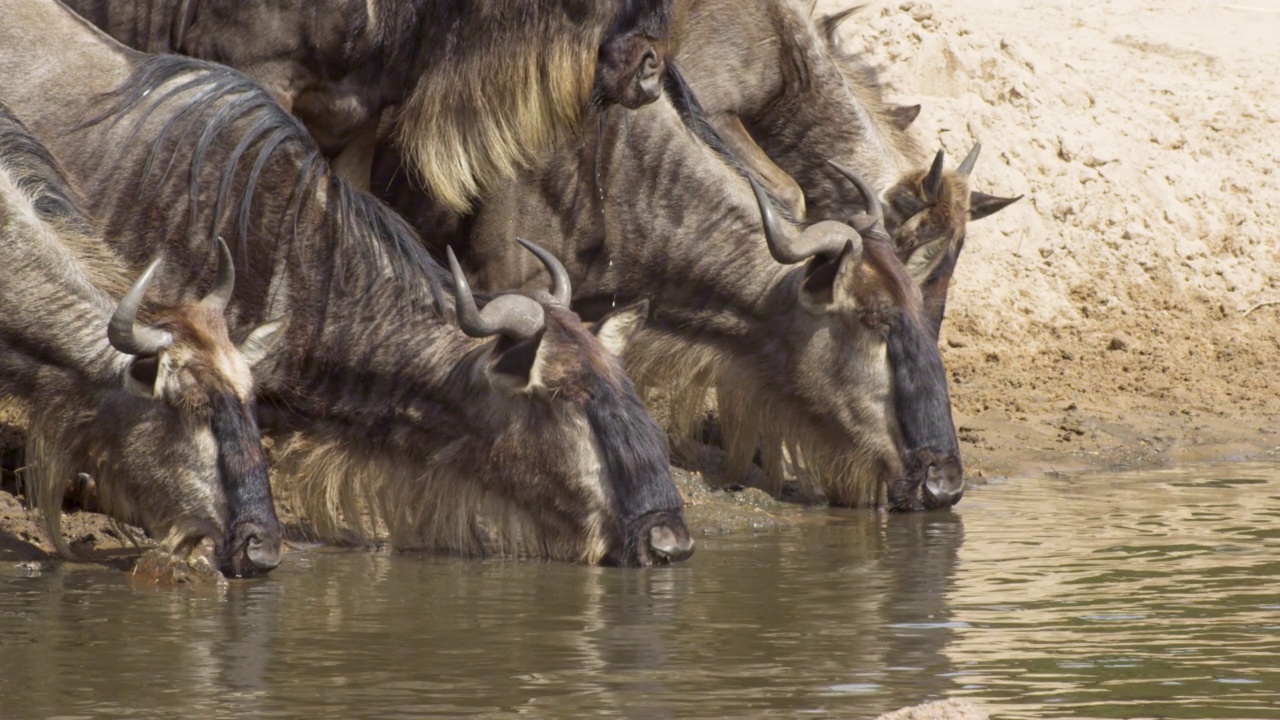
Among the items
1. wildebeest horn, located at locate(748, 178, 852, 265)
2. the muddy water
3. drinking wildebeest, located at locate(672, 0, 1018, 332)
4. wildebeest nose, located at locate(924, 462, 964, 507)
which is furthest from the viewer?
drinking wildebeest, located at locate(672, 0, 1018, 332)

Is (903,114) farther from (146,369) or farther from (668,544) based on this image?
(146,369)

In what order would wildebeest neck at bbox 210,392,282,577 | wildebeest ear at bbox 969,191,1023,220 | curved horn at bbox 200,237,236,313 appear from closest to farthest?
wildebeest neck at bbox 210,392,282,577 → curved horn at bbox 200,237,236,313 → wildebeest ear at bbox 969,191,1023,220

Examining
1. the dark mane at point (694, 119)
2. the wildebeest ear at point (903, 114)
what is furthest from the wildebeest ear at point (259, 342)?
the wildebeest ear at point (903, 114)

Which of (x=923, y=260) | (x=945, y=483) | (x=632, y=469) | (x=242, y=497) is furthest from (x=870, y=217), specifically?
(x=242, y=497)

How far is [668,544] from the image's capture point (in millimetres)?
8039

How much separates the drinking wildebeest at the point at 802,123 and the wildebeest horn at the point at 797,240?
955 mm

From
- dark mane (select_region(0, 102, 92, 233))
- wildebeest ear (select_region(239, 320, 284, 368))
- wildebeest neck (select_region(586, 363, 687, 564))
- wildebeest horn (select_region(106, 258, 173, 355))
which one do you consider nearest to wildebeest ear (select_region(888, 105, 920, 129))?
wildebeest neck (select_region(586, 363, 687, 564))

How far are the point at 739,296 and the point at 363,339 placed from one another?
7.35 feet

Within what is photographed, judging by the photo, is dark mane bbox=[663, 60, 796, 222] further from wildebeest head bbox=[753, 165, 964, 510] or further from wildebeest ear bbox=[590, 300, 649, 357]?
wildebeest ear bbox=[590, 300, 649, 357]

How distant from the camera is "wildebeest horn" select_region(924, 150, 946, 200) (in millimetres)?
10812

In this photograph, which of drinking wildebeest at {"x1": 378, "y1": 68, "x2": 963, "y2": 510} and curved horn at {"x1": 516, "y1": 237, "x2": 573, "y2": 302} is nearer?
curved horn at {"x1": 516, "y1": 237, "x2": 573, "y2": 302}

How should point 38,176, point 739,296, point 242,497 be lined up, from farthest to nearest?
1. point 739,296
2. point 38,176
3. point 242,497

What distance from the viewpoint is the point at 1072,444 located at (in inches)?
443

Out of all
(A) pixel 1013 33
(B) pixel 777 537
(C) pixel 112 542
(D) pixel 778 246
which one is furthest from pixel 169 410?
(A) pixel 1013 33
